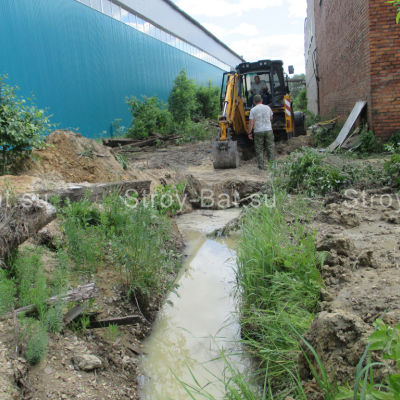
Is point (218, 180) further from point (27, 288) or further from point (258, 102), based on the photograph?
point (27, 288)

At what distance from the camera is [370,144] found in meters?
9.78

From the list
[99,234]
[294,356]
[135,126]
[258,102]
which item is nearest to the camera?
[294,356]

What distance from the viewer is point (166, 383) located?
10.4 feet

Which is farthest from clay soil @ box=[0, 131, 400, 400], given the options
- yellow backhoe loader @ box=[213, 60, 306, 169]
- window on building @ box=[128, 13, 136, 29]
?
window on building @ box=[128, 13, 136, 29]

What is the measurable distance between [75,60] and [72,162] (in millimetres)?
6861

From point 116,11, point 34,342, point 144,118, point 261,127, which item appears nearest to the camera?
point 34,342

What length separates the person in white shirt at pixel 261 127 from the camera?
10.5 m

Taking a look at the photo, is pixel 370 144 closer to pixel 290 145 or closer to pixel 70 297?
pixel 290 145

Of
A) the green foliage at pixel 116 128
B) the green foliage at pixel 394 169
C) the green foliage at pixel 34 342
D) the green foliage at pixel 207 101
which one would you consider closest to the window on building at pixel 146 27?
the green foliage at pixel 116 128

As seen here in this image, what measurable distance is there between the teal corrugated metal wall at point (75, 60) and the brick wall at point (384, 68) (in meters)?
8.70

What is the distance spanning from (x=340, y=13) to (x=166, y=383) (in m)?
→ 12.8

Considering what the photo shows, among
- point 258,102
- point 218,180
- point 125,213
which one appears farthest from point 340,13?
point 125,213

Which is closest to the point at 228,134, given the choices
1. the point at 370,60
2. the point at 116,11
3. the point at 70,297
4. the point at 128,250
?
the point at 370,60

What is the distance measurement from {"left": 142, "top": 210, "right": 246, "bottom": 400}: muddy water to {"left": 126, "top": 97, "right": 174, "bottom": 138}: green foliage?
12.3m
